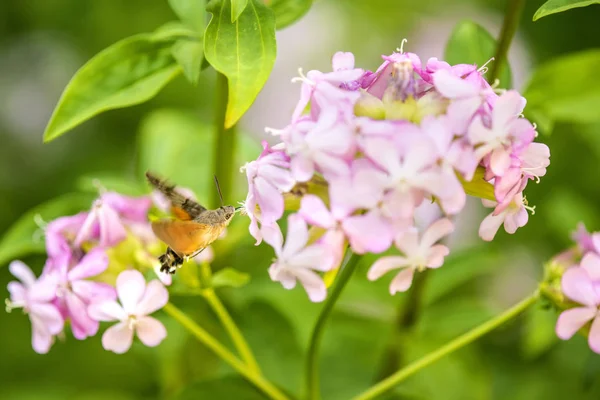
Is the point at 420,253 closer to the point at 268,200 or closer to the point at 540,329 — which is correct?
the point at 268,200

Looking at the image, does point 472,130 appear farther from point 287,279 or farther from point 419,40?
point 419,40

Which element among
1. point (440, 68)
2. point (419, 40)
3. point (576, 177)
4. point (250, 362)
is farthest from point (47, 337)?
point (419, 40)

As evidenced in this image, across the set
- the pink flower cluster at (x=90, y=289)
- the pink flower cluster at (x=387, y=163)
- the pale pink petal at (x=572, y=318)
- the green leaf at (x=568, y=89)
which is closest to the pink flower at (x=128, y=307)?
the pink flower cluster at (x=90, y=289)

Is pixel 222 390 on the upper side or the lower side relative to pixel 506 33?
lower

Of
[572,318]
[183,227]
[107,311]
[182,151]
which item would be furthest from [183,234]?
[182,151]

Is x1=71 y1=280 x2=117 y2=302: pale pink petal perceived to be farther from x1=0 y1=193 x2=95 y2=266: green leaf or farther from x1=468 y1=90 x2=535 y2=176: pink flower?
x1=468 y1=90 x2=535 y2=176: pink flower

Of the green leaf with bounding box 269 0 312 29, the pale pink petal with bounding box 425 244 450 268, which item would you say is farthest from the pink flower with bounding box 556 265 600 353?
the green leaf with bounding box 269 0 312 29
